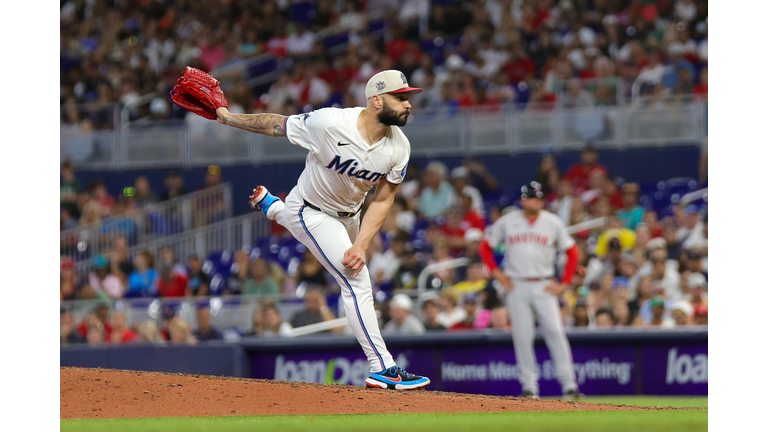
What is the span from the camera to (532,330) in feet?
27.1

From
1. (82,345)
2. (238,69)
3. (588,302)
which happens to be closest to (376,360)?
(588,302)

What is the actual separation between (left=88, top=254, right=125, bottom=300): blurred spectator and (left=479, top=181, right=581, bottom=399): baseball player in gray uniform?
18.4 feet

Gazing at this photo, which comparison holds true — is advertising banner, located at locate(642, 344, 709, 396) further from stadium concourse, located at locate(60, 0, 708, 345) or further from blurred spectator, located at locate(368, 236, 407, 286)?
blurred spectator, located at locate(368, 236, 407, 286)

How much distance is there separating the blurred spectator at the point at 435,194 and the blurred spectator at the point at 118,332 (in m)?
4.34

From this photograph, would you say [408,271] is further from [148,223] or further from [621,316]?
[148,223]

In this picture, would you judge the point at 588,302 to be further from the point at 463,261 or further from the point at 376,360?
the point at 376,360

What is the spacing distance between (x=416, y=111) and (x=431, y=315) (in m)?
5.25

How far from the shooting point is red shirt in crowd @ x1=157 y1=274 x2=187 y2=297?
11805 mm

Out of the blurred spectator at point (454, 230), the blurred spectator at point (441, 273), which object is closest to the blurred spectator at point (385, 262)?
the blurred spectator at point (441, 273)

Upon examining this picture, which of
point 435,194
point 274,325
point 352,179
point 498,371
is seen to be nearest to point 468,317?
point 498,371

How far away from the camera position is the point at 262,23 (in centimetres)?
1728

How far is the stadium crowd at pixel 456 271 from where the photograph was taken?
30.9 ft

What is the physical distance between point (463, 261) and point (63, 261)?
570 centimetres

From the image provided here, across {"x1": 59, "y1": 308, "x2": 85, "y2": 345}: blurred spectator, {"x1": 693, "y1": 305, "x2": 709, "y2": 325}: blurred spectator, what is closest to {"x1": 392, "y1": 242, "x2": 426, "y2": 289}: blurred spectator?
{"x1": 693, "y1": 305, "x2": 709, "y2": 325}: blurred spectator
